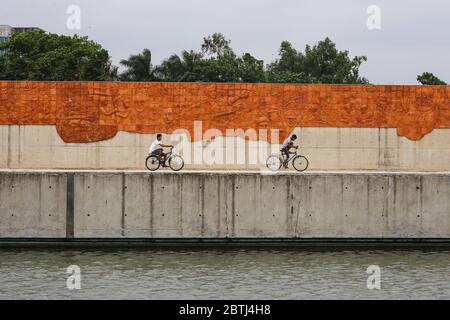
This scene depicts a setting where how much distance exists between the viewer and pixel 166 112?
105 feet

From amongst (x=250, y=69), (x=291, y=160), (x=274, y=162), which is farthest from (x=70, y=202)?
(x=250, y=69)

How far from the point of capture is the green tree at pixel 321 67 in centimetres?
9144

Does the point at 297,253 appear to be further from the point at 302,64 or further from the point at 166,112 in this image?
the point at 302,64

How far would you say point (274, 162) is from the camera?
1128 inches

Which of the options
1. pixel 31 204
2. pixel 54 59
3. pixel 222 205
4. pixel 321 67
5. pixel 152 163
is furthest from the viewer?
pixel 321 67

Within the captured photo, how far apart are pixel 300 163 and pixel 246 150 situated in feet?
12.5

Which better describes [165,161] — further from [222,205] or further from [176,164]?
[222,205]

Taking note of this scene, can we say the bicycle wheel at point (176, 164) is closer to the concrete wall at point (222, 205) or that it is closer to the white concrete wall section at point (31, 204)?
the concrete wall at point (222, 205)

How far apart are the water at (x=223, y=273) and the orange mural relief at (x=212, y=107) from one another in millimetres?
10282

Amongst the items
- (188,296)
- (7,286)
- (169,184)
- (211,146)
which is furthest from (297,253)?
(211,146)

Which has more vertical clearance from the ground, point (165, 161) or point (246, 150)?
point (246, 150)

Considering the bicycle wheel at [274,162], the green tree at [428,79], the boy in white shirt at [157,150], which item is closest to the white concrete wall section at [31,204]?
the boy in white shirt at [157,150]

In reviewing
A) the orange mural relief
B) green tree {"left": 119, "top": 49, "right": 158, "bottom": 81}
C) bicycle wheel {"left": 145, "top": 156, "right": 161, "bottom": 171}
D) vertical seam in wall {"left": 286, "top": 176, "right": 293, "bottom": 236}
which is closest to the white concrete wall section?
bicycle wheel {"left": 145, "top": 156, "right": 161, "bottom": 171}

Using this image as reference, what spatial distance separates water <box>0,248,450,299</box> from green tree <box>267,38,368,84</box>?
219 ft
